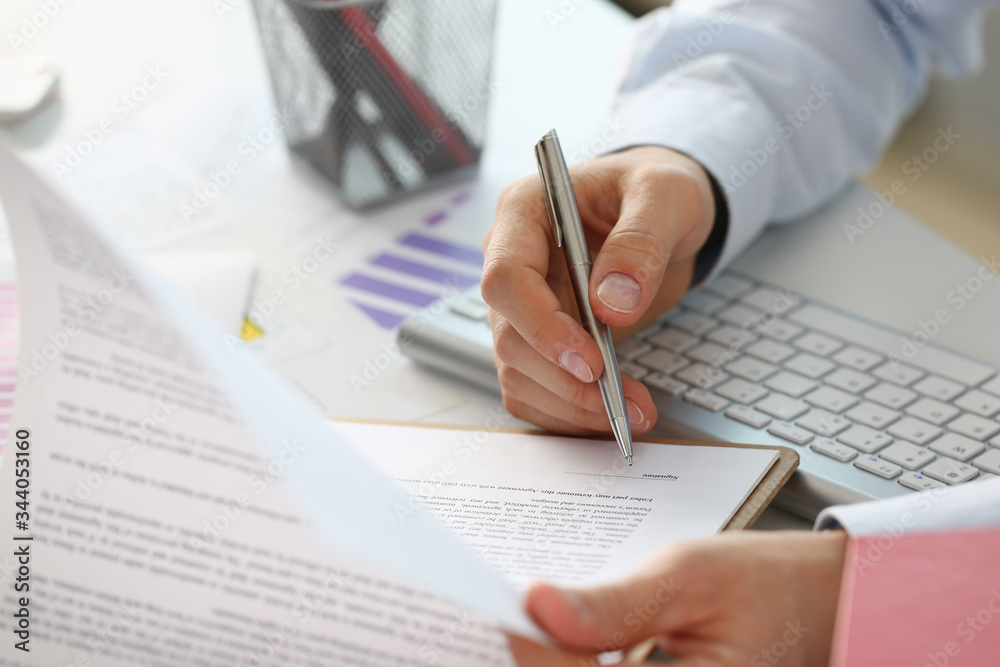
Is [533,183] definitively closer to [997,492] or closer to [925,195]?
[997,492]

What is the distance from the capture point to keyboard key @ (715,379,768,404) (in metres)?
0.48

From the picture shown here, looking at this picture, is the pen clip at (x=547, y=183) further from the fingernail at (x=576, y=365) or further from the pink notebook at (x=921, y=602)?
the pink notebook at (x=921, y=602)

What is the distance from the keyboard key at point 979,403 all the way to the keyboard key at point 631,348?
18 centimetres

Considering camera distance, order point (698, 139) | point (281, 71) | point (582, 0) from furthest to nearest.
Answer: point (582, 0), point (281, 71), point (698, 139)

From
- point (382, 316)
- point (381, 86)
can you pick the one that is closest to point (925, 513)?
point (382, 316)

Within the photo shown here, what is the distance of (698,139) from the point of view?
0.60 m

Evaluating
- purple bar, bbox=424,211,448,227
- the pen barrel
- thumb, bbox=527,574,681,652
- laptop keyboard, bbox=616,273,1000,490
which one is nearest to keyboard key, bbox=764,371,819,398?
laptop keyboard, bbox=616,273,1000,490

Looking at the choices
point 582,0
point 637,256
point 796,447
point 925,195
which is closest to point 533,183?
point 637,256

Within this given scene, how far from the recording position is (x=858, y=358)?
505mm

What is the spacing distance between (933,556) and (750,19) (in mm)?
534

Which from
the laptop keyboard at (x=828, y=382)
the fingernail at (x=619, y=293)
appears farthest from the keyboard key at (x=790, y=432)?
the fingernail at (x=619, y=293)

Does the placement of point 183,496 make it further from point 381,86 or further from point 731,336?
point 381,86

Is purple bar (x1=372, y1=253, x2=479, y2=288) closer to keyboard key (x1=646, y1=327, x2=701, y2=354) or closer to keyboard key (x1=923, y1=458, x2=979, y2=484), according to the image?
keyboard key (x1=646, y1=327, x2=701, y2=354)

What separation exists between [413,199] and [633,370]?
338mm
